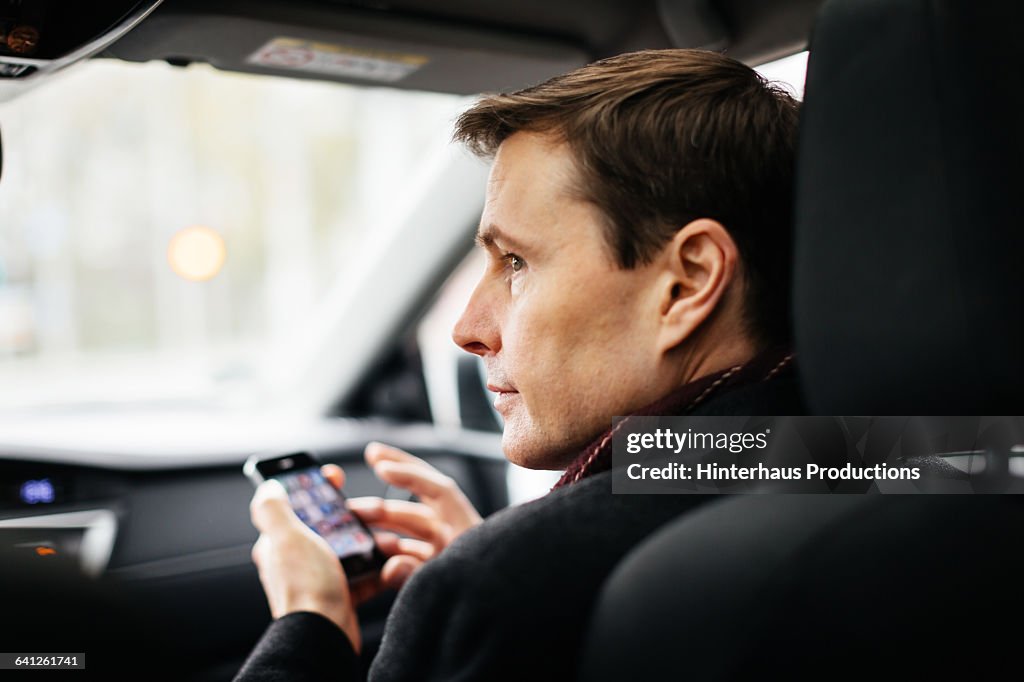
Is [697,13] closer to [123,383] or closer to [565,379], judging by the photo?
[565,379]

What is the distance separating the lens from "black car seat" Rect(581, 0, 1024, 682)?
920 millimetres

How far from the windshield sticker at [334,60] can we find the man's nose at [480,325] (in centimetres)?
57

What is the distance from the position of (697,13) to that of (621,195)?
68cm

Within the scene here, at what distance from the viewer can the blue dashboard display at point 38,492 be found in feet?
7.87

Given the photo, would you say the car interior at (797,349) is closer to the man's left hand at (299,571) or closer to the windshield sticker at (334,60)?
the windshield sticker at (334,60)

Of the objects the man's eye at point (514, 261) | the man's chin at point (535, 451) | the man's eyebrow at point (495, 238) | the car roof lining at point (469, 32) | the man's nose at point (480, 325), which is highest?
the car roof lining at point (469, 32)

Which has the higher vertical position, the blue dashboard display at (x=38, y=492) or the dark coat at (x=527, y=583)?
the dark coat at (x=527, y=583)

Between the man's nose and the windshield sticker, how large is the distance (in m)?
0.57

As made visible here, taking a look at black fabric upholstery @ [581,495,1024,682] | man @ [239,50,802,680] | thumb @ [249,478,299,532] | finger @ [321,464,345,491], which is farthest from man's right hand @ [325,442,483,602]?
black fabric upholstery @ [581,495,1024,682]

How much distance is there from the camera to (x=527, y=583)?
102cm

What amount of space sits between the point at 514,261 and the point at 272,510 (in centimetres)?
66

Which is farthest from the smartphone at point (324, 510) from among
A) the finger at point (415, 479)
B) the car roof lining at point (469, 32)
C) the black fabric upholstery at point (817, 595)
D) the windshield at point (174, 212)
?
the windshield at point (174, 212)

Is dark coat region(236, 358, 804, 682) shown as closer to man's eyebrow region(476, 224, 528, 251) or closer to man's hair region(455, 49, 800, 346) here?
man's hair region(455, 49, 800, 346)

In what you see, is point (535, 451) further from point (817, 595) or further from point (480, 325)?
point (817, 595)
